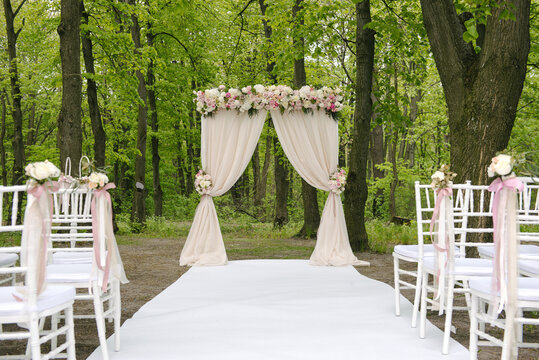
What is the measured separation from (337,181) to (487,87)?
286 cm

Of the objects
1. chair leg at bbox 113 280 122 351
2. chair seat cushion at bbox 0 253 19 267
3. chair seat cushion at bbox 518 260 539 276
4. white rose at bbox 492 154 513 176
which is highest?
white rose at bbox 492 154 513 176

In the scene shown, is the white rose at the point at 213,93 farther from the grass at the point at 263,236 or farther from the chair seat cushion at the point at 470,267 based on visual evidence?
the chair seat cushion at the point at 470,267

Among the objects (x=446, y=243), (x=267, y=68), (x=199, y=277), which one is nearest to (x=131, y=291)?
(x=199, y=277)

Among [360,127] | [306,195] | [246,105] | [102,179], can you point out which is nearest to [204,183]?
[246,105]

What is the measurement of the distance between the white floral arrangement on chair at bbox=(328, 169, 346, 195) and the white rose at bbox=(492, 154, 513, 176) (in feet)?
15.1

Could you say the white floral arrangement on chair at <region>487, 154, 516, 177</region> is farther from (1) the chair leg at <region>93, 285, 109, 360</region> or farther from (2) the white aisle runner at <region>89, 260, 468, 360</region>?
(1) the chair leg at <region>93, 285, 109, 360</region>

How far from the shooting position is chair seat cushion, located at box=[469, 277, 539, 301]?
7.82 feet

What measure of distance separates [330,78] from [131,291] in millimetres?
12254

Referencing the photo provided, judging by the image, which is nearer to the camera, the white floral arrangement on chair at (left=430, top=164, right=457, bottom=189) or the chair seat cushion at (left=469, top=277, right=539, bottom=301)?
the chair seat cushion at (left=469, top=277, right=539, bottom=301)

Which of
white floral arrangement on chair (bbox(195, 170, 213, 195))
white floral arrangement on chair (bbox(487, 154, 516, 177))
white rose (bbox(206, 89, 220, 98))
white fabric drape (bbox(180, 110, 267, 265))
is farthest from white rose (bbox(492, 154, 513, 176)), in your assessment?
white rose (bbox(206, 89, 220, 98))

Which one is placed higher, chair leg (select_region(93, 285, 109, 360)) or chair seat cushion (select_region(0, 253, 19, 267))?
chair seat cushion (select_region(0, 253, 19, 267))

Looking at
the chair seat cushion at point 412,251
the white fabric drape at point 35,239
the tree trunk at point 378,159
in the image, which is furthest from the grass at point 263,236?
the white fabric drape at point 35,239

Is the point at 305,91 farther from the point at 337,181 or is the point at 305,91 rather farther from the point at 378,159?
the point at 378,159

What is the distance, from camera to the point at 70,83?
7.71m
